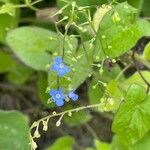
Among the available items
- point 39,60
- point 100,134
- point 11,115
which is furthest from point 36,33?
point 100,134

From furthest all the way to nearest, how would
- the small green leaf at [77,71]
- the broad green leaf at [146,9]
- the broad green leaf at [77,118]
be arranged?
the broad green leaf at [146,9], the broad green leaf at [77,118], the small green leaf at [77,71]

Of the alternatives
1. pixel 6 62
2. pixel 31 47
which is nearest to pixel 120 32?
pixel 31 47

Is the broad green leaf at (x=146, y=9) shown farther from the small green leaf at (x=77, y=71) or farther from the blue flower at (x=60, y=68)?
the blue flower at (x=60, y=68)

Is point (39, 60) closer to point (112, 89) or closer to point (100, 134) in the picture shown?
point (112, 89)

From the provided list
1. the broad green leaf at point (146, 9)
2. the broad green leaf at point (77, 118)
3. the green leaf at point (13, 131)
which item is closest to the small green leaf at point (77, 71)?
the green leaf at point (13, 131)

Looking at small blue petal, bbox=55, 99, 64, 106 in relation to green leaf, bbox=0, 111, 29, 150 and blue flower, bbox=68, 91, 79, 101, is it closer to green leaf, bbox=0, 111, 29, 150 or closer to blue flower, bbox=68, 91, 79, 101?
blue flower, bbox=68, 91, 79, 101

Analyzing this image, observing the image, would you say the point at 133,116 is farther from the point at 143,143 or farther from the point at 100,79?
the point at 100,79
